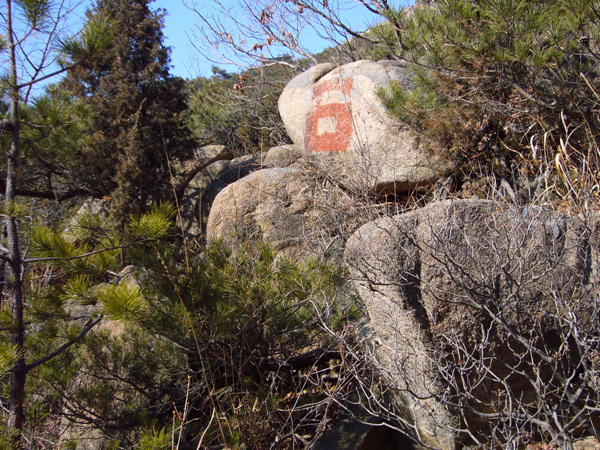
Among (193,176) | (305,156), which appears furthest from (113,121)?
(305,156)

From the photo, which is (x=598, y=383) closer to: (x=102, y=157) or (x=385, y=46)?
(x=385, y=46)

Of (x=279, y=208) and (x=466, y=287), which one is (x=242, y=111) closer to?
(x=279, y=208)

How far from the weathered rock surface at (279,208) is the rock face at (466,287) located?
1.33 m

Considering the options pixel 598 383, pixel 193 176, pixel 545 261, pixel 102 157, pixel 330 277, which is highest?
pixel 102 157

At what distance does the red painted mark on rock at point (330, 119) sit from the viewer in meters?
4.62

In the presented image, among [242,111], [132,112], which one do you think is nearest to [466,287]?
[132,112]

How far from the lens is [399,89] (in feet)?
13.5

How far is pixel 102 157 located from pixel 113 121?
46cm

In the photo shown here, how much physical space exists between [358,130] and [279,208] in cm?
106

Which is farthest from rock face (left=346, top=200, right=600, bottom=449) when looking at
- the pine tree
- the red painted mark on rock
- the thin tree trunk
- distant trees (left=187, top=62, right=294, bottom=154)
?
distant trees (left=187, top=62, right=294, bottom=154)

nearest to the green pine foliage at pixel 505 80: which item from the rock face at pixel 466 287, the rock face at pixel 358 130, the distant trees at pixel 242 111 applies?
the rock face at pixel 358 130

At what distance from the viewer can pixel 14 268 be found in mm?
2248

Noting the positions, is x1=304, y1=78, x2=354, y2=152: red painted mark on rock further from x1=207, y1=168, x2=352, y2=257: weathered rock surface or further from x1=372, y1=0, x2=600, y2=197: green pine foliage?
x1=372, y1=0, x2=600, y2=197: green pine foliage

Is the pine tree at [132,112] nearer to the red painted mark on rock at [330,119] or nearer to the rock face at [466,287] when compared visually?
the red painted mark on rock at [330,119]
